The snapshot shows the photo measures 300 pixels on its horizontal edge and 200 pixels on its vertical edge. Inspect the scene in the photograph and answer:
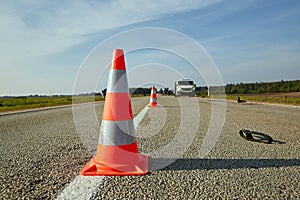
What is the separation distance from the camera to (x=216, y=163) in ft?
10.2

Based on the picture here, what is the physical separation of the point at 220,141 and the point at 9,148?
12.1ft

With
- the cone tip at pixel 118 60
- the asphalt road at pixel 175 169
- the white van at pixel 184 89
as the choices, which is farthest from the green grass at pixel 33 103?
the cone tip at pixel 118 60

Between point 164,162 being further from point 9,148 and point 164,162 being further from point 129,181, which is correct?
point 9,148

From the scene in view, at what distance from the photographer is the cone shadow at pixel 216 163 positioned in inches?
116

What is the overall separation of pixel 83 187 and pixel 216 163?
164cm

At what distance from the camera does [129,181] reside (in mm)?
2504

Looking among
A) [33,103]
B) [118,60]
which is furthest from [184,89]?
[118,60]

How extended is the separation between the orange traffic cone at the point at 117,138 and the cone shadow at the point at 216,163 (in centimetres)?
21

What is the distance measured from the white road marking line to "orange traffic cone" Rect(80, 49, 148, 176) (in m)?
0.15

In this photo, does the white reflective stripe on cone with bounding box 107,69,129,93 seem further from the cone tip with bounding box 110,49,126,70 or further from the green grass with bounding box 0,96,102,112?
the green grass with bounding box 0,96,102,112

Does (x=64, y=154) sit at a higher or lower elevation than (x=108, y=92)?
lower

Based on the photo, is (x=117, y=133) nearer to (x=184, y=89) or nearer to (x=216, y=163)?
(x=216, y=163)

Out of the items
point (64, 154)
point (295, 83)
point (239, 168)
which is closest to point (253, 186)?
point (239, 168)

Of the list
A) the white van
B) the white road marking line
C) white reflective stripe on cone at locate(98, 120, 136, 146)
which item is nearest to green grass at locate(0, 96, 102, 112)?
the white van
